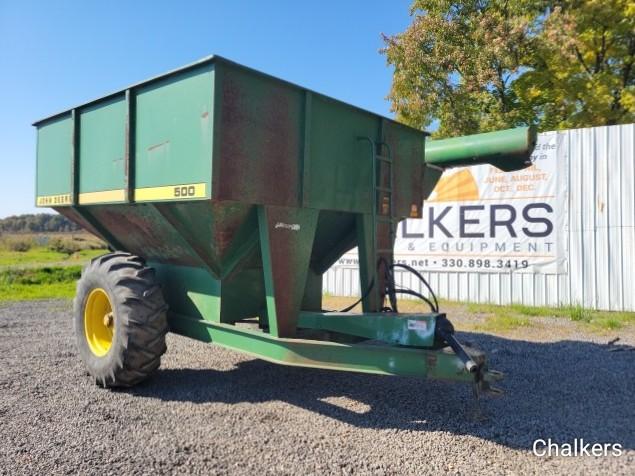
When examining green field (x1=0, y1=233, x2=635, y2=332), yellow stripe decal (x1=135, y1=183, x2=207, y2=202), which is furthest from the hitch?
green field (x1=0, y1=233, x2=635, y2=332)

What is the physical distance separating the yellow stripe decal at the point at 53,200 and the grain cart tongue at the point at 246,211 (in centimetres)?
3

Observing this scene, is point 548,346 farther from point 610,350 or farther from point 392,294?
point 392,294

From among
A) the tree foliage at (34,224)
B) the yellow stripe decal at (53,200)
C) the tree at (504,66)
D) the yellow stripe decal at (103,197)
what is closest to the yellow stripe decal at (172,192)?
the yellow stripe decal at (103,197)

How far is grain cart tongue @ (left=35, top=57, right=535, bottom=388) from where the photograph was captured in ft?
12.1

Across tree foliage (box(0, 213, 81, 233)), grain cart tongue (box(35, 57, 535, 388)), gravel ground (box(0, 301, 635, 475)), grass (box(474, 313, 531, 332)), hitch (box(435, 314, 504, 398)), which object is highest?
tree foliage (box(0, 213, 81, 233))

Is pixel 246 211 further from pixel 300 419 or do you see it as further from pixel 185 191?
pixel 300 419

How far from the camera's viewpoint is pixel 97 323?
16.8 ft

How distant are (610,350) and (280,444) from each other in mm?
4977

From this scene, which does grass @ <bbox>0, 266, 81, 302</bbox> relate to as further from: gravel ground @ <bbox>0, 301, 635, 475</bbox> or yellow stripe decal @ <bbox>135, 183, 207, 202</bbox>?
yellow stripe decal @ <bbox>135, 183, 207, 202</bbox>

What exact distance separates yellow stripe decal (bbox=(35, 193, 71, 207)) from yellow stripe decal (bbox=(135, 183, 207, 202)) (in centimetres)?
149

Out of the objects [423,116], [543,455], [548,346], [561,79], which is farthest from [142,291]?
[561,79]

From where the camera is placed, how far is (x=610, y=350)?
627 cm

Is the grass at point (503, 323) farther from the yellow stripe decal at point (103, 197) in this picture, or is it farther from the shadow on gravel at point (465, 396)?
the yellow stripe decal at point (103, 197)

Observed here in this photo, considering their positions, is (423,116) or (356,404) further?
(423,116)
